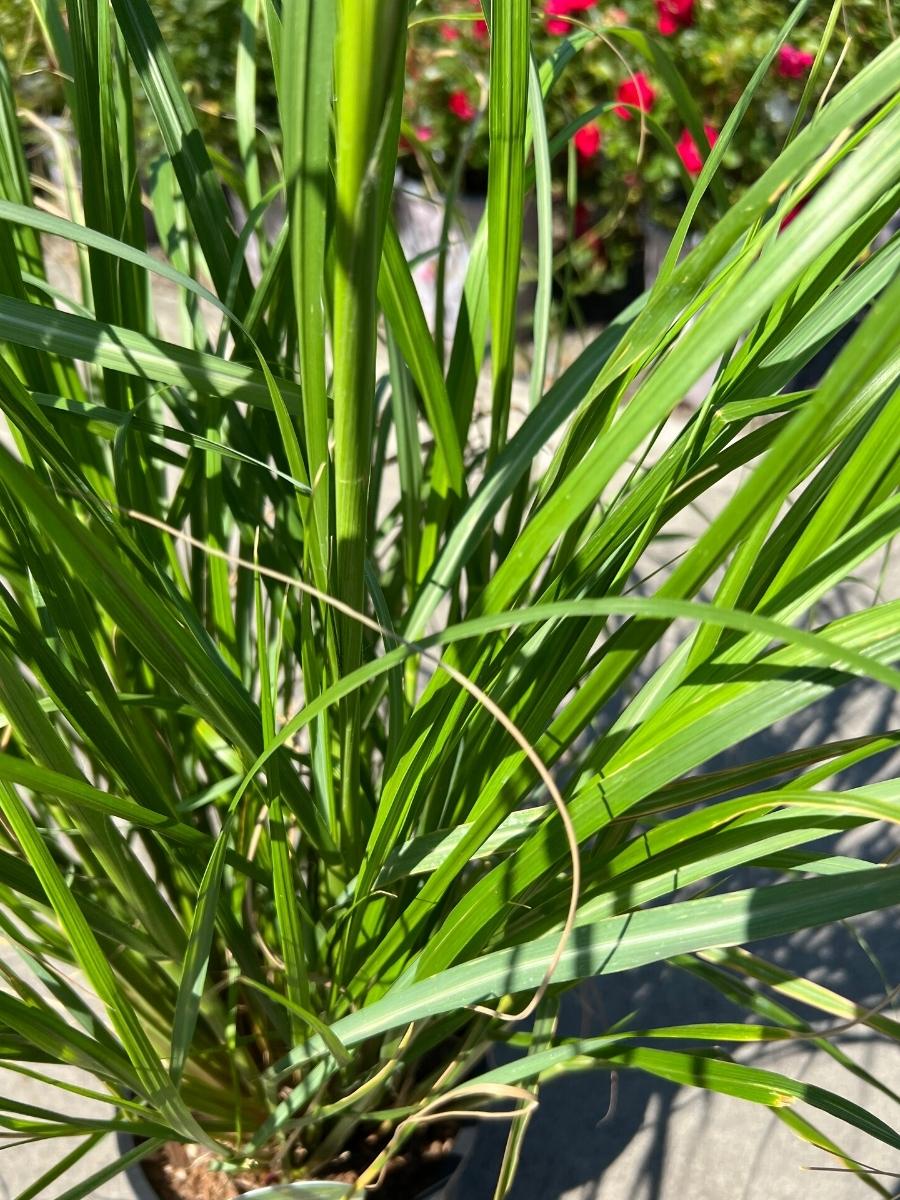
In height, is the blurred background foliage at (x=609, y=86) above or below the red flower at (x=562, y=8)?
below

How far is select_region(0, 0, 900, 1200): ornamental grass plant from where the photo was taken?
24cm

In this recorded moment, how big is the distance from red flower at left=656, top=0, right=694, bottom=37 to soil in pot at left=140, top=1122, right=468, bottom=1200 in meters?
1.24

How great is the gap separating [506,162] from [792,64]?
39.6 inches

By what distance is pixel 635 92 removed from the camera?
1.14 m

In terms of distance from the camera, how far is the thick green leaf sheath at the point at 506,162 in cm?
30

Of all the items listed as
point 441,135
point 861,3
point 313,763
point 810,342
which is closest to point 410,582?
point 313,763

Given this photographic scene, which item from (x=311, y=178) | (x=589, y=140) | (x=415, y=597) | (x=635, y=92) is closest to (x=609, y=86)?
(x=589, y=140)

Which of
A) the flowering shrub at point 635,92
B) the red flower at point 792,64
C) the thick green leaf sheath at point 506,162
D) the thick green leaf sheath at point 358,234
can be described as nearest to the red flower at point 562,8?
the flowering shrub at point 635,92

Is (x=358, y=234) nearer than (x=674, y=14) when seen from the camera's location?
Yes

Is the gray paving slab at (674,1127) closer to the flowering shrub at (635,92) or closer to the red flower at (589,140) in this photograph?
the flowering shrub at (635,92)

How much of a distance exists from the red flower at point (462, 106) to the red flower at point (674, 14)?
10.0 inches

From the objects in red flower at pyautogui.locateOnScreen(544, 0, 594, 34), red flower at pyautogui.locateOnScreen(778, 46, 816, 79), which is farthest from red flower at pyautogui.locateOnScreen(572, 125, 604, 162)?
red flower at pyautogui.locateOnScreen(778, 46, 816, 79)

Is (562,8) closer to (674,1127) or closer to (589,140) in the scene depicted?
(589,140)

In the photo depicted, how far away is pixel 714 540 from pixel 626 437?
0.03m
